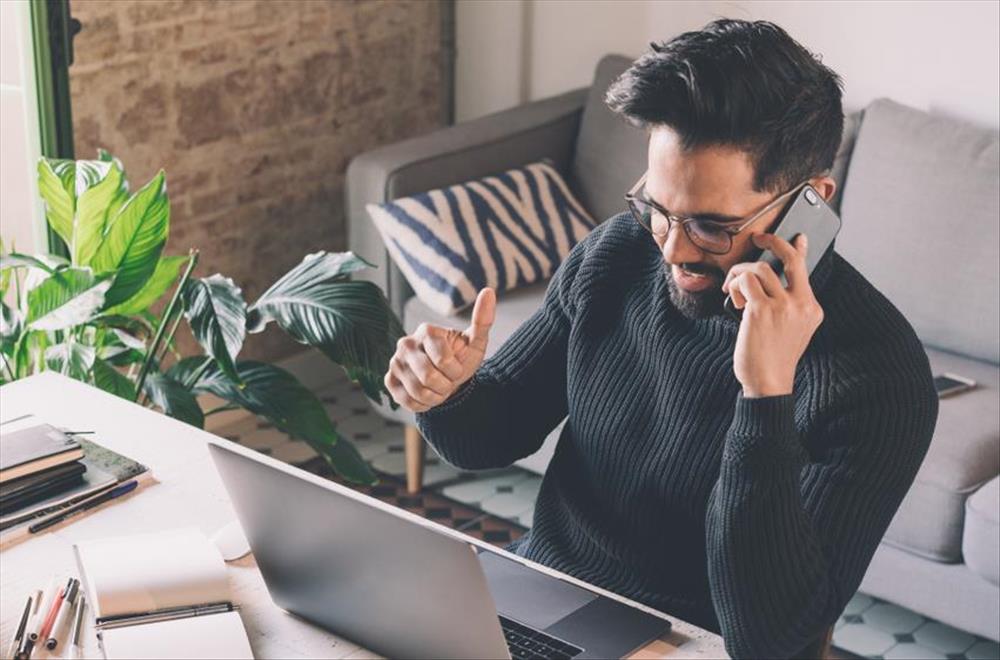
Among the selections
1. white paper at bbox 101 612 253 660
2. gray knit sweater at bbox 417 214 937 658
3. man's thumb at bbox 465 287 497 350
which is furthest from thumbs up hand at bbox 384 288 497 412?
white paper at bbox 101 612 253 660

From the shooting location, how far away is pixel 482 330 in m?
1.61

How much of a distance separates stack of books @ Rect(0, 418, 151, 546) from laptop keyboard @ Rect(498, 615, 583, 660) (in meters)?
0.57

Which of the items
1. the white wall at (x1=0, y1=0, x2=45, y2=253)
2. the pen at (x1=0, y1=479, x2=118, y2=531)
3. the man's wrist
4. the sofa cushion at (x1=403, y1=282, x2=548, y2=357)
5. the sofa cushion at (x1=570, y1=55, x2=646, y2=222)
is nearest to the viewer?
the man's wrist

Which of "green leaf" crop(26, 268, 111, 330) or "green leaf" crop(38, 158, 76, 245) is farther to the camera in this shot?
"green leaf" crop(38, 158, 76, 245)

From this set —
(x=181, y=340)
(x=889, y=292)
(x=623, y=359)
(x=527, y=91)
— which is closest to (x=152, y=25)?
(x=181, y=340)

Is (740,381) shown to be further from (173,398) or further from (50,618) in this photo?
(173,398)

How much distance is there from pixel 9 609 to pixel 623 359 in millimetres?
749

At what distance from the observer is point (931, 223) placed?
3.13m

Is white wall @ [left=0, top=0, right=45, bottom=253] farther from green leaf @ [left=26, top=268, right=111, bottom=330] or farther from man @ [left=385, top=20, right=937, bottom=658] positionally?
man @ [left=385, top=20, right=937, bottom=658]

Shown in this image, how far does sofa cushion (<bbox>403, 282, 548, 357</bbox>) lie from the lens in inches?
128

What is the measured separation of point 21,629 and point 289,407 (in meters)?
1.11

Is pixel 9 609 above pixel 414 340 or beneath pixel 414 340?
beneath

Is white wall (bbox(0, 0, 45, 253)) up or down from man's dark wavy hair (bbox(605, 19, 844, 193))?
down

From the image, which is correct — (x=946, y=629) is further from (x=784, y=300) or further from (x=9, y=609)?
(x=9, y=609)
